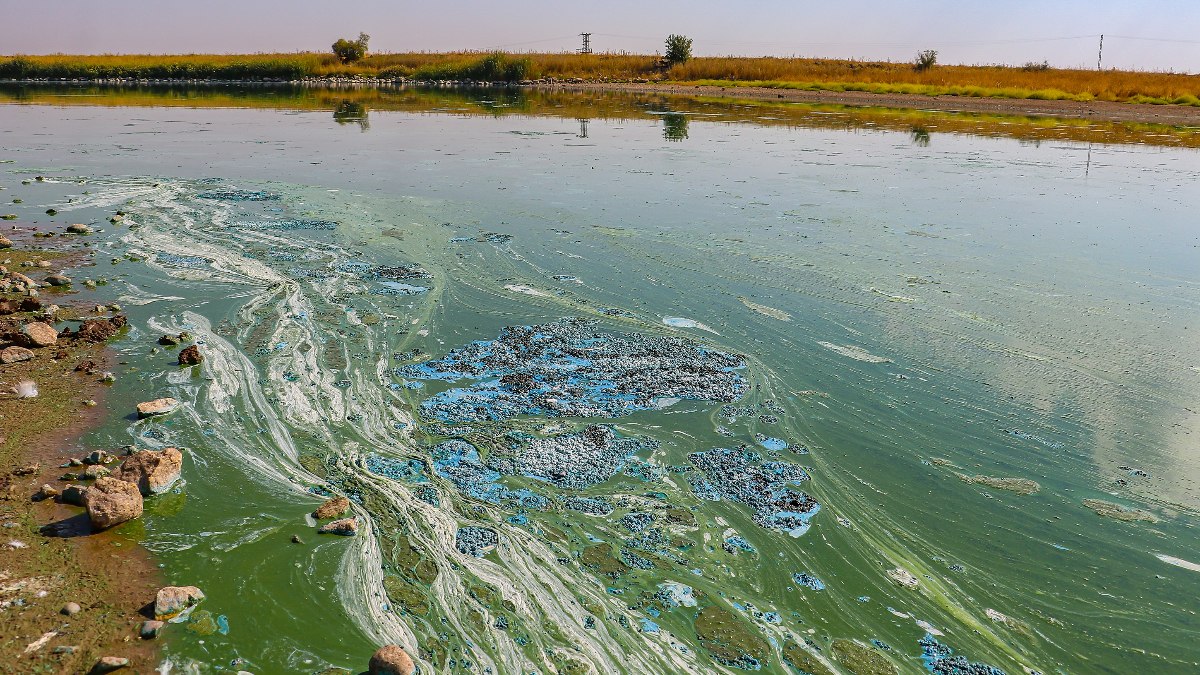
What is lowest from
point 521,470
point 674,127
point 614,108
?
point 521,470

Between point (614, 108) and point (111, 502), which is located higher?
point (614, 108)

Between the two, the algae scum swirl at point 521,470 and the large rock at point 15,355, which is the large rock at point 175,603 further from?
the large rock at point 15,355

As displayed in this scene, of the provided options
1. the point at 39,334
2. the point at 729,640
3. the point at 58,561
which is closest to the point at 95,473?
the point at 58,561

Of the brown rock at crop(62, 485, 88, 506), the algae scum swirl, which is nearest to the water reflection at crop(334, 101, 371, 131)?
the algae scum swirl

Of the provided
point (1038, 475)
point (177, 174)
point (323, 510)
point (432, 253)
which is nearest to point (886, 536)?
point (1038, 475)

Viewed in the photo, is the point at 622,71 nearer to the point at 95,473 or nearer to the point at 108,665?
the point at 95,473

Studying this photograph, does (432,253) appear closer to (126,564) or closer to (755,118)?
(126,564)
